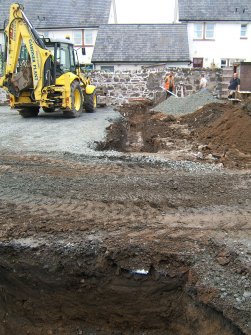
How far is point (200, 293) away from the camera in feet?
10.3

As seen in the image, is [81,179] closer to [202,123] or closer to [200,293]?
[200,293]

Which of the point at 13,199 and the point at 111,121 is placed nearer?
the point at 13,199

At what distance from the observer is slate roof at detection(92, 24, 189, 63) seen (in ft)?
90.8

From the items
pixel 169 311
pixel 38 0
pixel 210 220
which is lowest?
pixel 169 311

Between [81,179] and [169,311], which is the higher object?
[81,179]

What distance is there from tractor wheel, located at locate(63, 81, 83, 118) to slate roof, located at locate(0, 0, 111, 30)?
70.2 ft

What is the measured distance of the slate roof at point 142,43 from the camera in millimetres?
27688

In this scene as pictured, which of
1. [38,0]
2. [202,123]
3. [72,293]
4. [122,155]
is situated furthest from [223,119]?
[38,0]

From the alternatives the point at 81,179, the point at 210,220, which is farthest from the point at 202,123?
the point at 210,220

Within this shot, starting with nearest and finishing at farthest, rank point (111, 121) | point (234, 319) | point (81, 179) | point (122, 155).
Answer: point (234, 319)
point (81, 179)
point (122, 155)
point (111, 121)

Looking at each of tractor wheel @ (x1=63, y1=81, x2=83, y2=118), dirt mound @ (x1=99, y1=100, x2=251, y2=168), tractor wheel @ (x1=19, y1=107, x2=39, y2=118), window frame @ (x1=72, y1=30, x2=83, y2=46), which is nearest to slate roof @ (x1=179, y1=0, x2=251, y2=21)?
window frame @ (x1=72, y1=30, x2=83, y2=46)

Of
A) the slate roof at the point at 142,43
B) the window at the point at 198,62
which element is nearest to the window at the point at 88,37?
the slate roof at the point at 142,43

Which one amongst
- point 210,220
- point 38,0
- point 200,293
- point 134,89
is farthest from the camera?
point 38,0

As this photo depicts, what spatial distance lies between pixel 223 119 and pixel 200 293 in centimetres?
744
